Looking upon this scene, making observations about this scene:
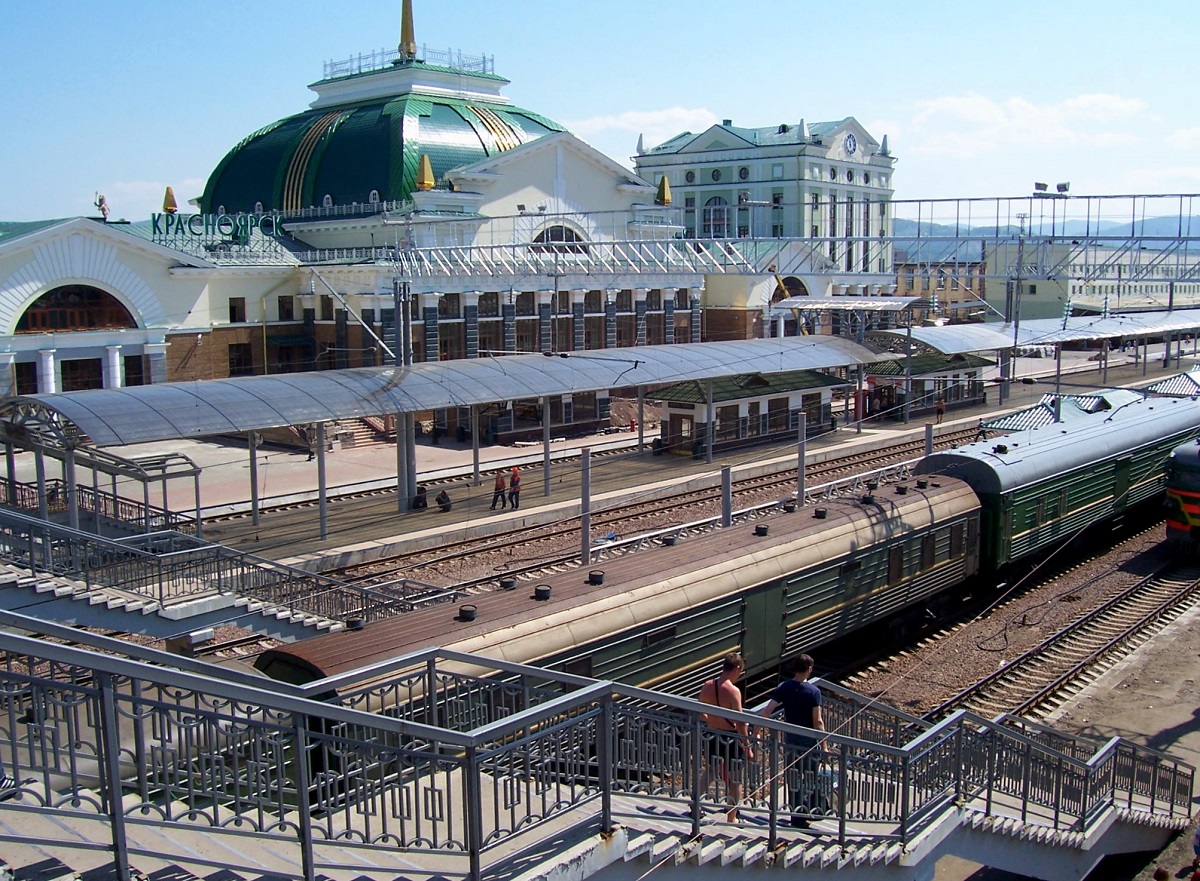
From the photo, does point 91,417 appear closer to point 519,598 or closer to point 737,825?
point 519,598

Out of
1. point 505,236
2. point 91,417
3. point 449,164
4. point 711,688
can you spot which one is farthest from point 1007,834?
point 449,164

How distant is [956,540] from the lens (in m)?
22.3

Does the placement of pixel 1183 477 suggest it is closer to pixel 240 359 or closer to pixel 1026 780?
pixel 1026 780

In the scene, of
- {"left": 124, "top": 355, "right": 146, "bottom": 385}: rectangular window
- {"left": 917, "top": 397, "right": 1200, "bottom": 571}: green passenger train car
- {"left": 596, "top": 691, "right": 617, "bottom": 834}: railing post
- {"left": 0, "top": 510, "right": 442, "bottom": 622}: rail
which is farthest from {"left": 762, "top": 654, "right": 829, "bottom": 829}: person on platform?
{"left": 124, "top": 355, "right": 146, "bottom": 385}: rectangular window

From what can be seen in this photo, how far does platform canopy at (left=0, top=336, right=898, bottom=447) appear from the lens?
23.0 m

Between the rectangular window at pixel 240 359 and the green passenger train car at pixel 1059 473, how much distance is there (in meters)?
34.2

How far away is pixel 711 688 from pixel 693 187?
88.6m

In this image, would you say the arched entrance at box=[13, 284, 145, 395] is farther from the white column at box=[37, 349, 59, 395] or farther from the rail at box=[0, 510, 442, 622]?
the rail at box=[0, 510, 442, 622]

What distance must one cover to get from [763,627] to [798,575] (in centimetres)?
119

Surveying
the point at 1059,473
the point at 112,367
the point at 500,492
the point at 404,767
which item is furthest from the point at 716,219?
the point at 404,767

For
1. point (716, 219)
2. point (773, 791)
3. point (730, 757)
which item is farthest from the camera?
point (716, 219)

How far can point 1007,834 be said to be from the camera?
11820mm

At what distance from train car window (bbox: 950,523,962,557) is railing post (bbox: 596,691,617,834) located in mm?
15770

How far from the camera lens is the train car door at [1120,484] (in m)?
27.7
